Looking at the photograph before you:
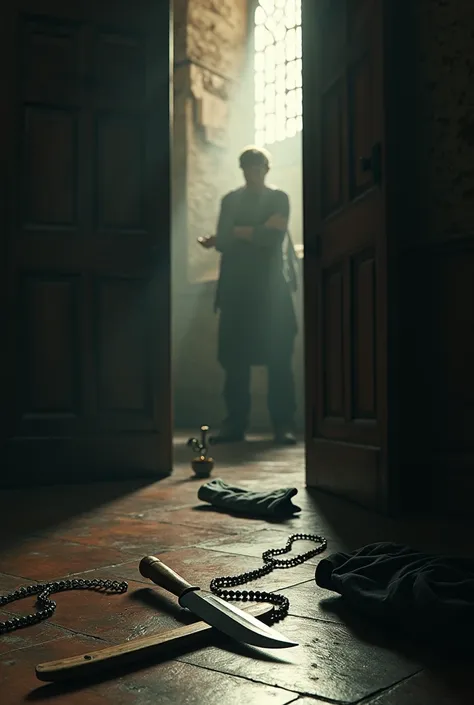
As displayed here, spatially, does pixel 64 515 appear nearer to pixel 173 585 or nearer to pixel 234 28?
pixel 173 585

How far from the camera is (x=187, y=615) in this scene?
1.52m

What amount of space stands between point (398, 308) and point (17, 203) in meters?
1.90

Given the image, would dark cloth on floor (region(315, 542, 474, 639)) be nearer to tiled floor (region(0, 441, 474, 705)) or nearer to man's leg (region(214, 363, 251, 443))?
tiled floor (region(0, 441, 474, 705))

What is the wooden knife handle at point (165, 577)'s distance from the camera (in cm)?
152

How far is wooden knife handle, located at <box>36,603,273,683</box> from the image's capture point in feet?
3.84

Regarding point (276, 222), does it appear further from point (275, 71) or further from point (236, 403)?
point (275, 71)

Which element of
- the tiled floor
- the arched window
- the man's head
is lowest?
the tiled floor

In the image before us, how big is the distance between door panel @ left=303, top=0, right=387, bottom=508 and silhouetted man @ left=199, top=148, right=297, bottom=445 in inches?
94.1

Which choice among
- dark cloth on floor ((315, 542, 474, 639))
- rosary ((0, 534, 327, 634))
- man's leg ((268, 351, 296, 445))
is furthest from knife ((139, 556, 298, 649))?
man's leg ((268, 351, 296, 445))

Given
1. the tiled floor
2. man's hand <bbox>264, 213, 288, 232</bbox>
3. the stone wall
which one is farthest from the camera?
man's hand <bbox>264, 213, 288, 232</bbox>

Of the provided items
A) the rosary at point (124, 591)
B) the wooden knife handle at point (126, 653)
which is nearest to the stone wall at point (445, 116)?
the rosary at point (124, 591)

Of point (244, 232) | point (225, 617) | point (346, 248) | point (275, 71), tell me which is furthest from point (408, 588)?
point (275, 71)

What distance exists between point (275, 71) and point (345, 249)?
25.2 ft

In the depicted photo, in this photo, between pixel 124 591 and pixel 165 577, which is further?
pixel 124 591
